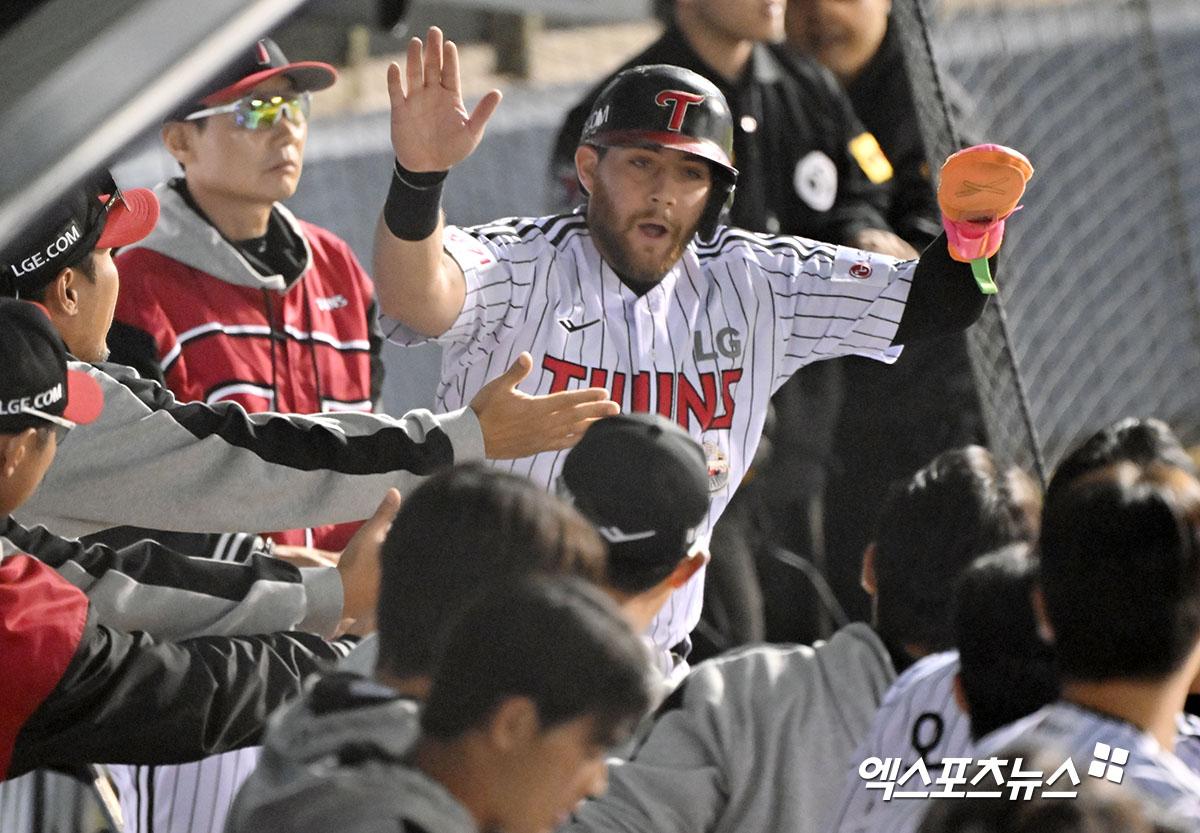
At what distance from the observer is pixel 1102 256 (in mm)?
6422

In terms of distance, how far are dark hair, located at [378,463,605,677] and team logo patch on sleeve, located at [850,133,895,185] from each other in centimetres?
229

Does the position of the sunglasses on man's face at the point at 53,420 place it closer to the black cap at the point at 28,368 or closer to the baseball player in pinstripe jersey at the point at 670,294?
the black cap at the point at 28,368

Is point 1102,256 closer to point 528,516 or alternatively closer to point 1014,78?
point 1014,78

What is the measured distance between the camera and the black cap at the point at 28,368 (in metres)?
2.08

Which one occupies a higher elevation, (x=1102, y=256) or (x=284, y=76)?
(x=284, y=76)

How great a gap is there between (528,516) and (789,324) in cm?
137

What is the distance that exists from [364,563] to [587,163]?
3.32 feet

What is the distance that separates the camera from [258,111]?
3244mm

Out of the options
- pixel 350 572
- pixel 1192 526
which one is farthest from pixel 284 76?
pixel 1192 526

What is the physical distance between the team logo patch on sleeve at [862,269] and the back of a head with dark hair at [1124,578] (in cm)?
132

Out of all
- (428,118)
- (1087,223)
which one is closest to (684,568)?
(428,118)

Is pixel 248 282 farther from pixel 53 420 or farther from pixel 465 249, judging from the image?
pixel 53 420

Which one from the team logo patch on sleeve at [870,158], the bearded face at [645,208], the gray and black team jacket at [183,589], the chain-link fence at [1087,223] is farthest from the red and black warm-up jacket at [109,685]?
the chain-link fence at [1087,223]

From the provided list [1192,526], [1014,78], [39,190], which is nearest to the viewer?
[39,190]
